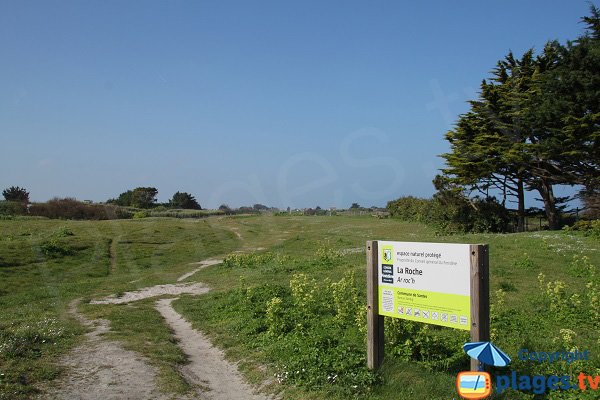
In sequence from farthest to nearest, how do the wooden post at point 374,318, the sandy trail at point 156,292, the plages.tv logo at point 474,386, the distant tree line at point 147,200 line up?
1. the distant tree line at point 147,200
2. the sandy trail at point 156,292
3. the wooden post at point 374,318
4. the plages.tv logo at point 474,386

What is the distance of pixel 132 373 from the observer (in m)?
7.77

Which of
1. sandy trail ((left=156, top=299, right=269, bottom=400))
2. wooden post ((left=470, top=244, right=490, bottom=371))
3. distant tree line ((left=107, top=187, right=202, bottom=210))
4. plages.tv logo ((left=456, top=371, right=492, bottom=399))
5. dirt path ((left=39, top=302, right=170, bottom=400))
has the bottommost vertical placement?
sandy trail ((left=156, top=299, right=269, bottom=400))

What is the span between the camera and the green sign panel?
6.03 meters

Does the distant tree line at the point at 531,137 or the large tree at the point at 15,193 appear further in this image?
the large tree at the point at 15,193

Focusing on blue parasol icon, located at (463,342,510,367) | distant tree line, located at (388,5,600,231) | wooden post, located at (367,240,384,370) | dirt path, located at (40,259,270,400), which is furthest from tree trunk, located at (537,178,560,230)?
blue parasol icon, located at (463,342,510,367)

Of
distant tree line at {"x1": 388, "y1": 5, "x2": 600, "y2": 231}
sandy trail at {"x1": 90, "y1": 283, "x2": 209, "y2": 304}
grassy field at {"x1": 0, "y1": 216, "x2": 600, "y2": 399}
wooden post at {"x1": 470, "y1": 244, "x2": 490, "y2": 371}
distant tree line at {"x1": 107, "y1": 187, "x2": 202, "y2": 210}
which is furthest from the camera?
distant tree line at {"x1": 107, "y1": 187, "x2": 202, "y2": 210}

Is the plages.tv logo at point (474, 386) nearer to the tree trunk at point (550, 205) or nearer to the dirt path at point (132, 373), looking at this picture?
the dirt path at point (132, 373)

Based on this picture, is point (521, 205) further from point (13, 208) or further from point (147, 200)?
point (147, 200)

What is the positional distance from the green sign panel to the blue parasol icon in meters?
0.48

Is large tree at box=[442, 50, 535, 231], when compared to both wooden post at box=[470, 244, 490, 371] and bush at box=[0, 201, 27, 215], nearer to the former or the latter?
wooden post at box=[470, 244, 490, 371]

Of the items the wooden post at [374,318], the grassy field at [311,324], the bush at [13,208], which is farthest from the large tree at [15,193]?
the wooden post at [374,318]

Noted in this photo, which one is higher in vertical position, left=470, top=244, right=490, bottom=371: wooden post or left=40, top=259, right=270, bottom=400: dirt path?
left=470, top=244, right=490, bottom=371: wooden post

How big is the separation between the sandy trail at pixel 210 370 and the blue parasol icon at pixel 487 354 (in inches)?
121

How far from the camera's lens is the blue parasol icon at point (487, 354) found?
17.3ft
